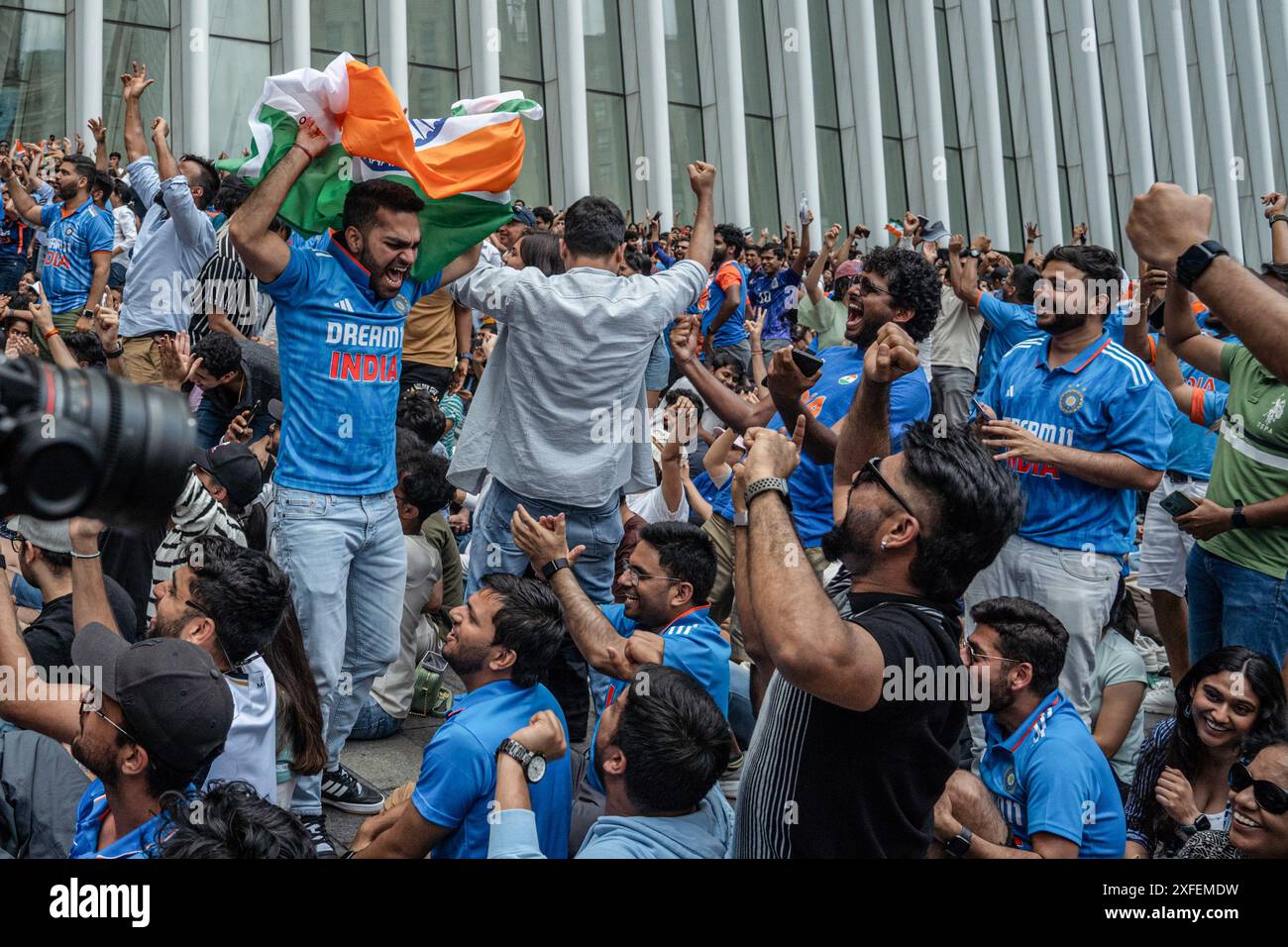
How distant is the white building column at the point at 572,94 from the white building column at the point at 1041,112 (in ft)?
32.2

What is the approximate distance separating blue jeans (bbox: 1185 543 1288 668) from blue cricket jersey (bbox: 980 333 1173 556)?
0.36 meters

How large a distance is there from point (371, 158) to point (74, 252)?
237 inches

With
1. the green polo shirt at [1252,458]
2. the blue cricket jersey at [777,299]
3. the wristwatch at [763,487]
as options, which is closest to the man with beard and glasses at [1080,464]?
the green polo shirt at [1252,458]

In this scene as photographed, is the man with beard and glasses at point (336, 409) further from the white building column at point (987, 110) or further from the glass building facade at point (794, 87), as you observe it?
the white building column at point (987, 110)

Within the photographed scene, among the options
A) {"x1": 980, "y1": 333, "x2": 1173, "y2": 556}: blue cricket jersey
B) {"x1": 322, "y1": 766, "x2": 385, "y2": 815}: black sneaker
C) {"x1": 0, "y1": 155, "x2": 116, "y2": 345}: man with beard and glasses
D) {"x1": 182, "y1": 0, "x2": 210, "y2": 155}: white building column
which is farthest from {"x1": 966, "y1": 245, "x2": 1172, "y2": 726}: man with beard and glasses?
{"x1": 182, "y1": 0, "x2": 210, "y2": 155}: white building column

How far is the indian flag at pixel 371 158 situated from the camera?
4699 millimetres

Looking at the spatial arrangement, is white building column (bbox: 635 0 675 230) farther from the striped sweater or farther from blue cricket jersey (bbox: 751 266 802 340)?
the striped sweater

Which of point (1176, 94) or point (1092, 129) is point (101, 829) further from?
point (1176, 94)

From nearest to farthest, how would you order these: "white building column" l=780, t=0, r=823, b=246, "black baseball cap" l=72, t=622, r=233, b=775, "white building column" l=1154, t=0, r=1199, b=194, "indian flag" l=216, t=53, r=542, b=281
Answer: "black baseball cap" l=72, t=622, r=233, b=775
"indian flag" l=216, t=53, r=542, b=281
"white building column" l=780, t=0, r=823, b=246
"white building column" l=1154, t=0, r=1199, b=194

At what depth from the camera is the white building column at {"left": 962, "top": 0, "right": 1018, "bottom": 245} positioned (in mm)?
24203

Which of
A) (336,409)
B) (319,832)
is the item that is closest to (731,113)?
(336,409)
